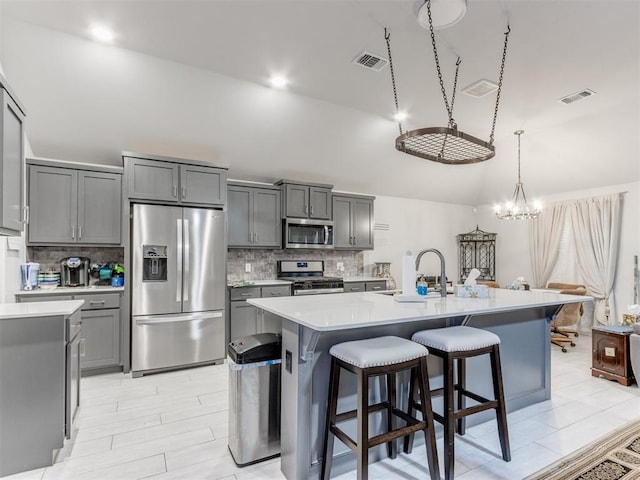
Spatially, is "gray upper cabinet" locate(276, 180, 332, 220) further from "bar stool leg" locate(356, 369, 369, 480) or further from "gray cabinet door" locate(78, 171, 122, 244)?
"bar stool leg" locate(356, 369, 369, 480)

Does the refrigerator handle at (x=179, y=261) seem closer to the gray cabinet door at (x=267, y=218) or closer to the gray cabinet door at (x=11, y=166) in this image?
the gray cabinet door at (x=267, y=218)

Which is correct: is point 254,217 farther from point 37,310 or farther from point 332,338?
point 332,338

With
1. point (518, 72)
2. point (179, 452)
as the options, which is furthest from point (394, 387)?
point (518, 72)

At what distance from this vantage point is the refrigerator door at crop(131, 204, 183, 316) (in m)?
3.73

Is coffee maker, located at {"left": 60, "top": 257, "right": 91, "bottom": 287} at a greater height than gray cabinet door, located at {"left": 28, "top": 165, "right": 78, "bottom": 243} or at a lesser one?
lesser

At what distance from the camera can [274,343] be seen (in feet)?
7.30

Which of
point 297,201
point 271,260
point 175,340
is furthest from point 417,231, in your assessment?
point 175,340

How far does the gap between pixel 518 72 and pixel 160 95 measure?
147 inches

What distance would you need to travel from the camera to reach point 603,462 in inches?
84.7

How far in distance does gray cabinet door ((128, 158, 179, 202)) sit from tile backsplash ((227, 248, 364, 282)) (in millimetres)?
1369

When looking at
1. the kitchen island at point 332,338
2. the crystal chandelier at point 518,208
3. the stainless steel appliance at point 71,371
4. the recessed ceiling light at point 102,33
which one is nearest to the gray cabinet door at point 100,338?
the stainless steel appliance at point 71,371

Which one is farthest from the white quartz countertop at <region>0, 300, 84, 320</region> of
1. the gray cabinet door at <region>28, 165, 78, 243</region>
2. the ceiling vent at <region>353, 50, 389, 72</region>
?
the ceiling vent at <region>353, 50, 389, 72</region>

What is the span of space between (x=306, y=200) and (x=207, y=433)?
345cm

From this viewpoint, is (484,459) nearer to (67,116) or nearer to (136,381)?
(136,381)
